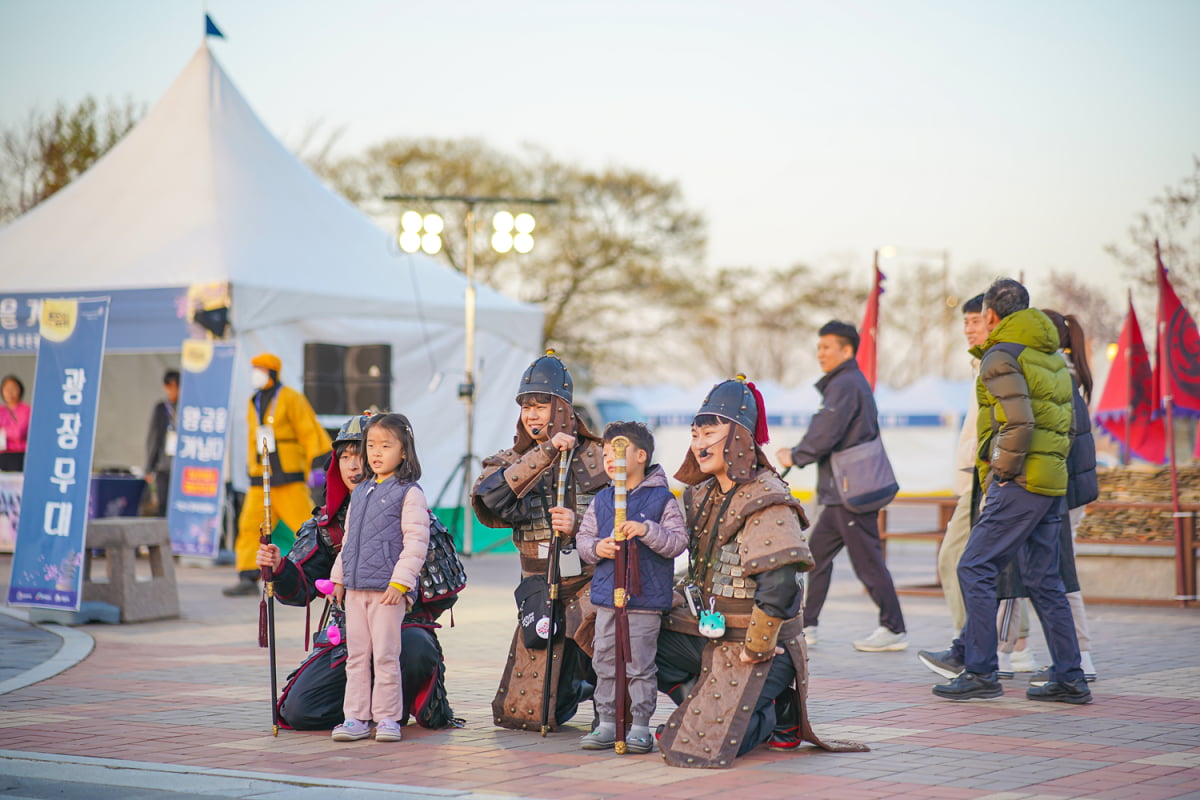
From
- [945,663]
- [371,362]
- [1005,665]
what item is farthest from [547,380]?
[371,362]

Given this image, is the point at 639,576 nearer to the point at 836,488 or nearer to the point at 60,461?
the point at 836,488

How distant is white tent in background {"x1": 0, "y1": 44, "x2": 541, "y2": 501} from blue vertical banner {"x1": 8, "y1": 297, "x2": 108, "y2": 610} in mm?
4632

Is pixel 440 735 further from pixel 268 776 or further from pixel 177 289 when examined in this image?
pixel 177 289

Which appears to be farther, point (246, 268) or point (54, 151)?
point (54, 151)

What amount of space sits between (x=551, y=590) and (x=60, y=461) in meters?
5.55

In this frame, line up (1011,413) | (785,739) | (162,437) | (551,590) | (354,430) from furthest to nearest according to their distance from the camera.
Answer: (162,437) → (1011,413) → (354,430) → (551,590) → (785,739)

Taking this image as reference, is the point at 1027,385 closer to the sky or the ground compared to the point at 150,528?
closer to the sky

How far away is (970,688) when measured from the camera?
7176mm

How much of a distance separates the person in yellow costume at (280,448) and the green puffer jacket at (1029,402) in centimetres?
686

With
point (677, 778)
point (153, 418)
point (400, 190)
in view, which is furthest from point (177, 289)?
point (400, 190)

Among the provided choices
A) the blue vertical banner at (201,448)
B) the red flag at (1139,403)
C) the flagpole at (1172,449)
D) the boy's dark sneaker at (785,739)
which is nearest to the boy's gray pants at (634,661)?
the boy's dark sneaker at (785,739)

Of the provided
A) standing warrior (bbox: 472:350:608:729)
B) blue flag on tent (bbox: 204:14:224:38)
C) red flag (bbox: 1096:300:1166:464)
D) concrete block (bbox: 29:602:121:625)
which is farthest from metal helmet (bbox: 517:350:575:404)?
blue flag on tent (bbox: 204:14:224:38)

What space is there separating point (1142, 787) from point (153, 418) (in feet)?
44.2

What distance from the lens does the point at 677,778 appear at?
5.41 meters
